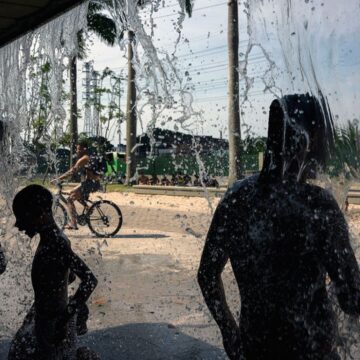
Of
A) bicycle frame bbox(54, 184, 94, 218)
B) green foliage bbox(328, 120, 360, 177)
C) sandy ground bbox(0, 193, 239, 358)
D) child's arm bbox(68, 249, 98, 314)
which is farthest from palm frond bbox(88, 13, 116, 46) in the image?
green foliage bbox(328, 120, 360, 177)

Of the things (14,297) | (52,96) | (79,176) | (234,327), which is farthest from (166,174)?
(234,327)

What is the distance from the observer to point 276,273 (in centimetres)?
152

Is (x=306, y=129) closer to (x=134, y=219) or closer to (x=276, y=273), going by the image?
(x=276, y=273)

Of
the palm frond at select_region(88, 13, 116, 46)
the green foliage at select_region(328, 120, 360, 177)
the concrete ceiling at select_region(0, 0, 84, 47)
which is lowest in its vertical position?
the green foliage at select_region(328, 120, 360, 177)

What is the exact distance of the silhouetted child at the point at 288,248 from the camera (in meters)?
1.46

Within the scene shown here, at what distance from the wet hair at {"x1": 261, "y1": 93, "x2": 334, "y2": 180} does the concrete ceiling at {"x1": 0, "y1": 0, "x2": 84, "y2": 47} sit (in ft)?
6.12

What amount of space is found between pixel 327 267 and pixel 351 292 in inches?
3.3

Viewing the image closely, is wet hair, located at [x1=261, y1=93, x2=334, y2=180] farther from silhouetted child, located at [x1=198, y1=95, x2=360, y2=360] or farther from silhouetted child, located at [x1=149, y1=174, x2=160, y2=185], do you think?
silhouetted child, located at [x1=149, y1=174, x2=160, y2=185]

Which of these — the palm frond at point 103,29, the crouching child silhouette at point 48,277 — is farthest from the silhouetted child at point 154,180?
the crouching child silhouette at point 48,277

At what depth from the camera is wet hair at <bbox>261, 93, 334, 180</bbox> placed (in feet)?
5.08

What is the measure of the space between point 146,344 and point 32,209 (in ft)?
6.54

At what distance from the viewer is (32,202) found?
260cm

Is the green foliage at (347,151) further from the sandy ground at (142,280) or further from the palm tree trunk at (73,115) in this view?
the palm tree trunk at (73,115)

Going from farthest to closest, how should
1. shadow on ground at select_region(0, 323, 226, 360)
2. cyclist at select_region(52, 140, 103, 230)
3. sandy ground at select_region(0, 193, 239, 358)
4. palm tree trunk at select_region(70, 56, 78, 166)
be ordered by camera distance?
palm tree trunk at select_region(70, 56, 78, 166) < cyclist at select_region(52, 140, 103, 230) < sandy ground at select_region(0, 193, 239, 358) < shadow on ground at select_region(0, 323, 226, 360)
